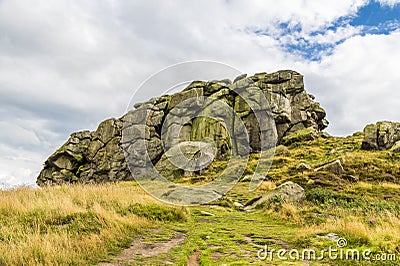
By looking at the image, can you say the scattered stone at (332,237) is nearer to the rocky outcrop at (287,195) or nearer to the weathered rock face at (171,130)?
the rocky outcrop at (287,195)

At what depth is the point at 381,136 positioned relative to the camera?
44.1 metres

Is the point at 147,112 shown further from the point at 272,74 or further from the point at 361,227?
Result: the point at 361,227

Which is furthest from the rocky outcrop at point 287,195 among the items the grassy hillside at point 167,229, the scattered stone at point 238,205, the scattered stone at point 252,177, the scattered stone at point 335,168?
Answer: the scattered stone at point 252,177

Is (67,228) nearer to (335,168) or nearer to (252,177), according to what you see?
(335,168)

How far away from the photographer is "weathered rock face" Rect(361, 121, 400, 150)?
1715 inches

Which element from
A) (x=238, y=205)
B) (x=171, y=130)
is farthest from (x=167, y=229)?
(x=171, y=130)

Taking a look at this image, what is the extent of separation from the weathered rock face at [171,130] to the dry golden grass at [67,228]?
36827 mm

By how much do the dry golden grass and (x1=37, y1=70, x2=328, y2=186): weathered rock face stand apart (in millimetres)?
36827

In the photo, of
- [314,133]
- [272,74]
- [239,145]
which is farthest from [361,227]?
[272,74]

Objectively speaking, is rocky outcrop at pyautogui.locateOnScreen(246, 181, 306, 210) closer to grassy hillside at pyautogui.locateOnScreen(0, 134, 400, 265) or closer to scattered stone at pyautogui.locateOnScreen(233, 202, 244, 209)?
grassy hillside at pyautogui.locateOnScreen(0, 134, 400, 265)

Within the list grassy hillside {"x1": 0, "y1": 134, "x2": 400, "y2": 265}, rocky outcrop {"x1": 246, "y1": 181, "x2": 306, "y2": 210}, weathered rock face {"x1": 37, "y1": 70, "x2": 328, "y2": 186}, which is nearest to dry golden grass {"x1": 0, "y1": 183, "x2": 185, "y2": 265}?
grassy hillside {"x1": 0, "y1": 134, "x2": 400, "y2": 265}

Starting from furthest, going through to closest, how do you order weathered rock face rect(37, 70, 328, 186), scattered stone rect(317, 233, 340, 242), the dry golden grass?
weathered rock face rect(37, 70, 328, 186) < scattered stone rect(317, 233, 340, 242) < the dry golden grass

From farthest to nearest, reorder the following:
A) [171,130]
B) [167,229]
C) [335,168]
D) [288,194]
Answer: [171,130] → [335,168] → [288,194] → [167,229]

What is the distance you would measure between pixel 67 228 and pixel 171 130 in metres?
50.6
